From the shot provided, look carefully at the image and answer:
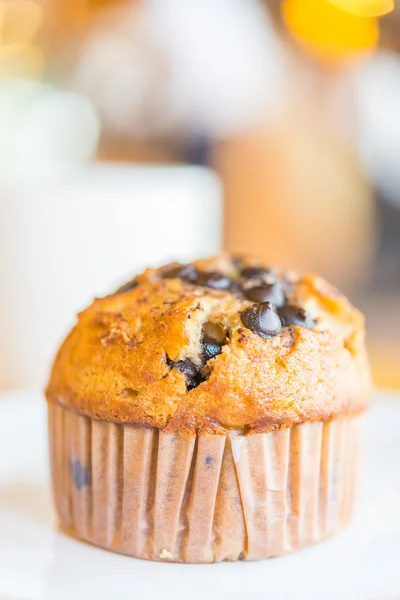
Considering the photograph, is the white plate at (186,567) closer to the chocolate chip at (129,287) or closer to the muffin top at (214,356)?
the muffin top at (214,356)

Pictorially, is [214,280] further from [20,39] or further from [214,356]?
[20,39]

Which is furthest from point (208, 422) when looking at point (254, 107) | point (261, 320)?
point (254, 107)

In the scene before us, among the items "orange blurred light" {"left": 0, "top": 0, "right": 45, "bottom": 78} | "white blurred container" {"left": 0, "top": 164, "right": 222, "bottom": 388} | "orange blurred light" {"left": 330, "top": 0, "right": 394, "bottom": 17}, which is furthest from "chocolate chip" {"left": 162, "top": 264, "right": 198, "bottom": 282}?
"orange blurred light" {"left": 330, "top": 0, "right": 394, "bottom": 17}

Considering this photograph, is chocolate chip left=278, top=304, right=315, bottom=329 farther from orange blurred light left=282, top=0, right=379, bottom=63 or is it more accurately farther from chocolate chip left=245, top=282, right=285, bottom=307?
orange blurred light left=282, top=0, right=379, bottom=63

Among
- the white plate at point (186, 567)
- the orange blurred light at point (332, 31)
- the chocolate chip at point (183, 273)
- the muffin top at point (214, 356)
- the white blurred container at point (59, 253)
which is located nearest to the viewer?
the white plate at point (186, 567)

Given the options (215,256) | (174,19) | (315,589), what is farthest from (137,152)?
(315,589)

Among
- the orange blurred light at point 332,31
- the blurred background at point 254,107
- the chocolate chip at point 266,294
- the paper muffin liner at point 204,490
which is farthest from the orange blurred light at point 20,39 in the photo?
the paper muffin liner at point 204,490
